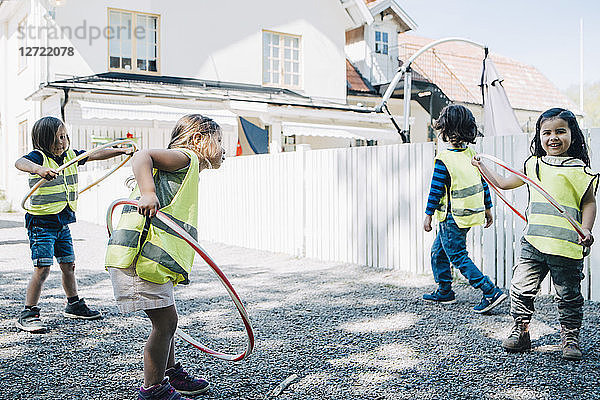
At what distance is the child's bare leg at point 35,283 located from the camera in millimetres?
4473

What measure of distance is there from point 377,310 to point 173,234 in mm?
2729

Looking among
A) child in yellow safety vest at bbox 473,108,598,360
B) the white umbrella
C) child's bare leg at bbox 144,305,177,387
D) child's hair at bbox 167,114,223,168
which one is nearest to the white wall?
the white umbrella

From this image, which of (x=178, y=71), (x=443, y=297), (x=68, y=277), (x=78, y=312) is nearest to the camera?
(x=68, y=277)

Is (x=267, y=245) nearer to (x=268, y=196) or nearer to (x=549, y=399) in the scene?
(x=268, y=196)

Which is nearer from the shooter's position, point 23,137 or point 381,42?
point 23,137

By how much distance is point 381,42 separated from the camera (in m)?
22.4

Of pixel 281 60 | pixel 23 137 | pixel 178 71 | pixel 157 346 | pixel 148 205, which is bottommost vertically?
pixel 157 346

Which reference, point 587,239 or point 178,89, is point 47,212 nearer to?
point 587,239

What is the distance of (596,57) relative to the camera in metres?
54.5

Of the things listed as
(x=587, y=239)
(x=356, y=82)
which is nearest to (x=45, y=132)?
(x=587, y=239)

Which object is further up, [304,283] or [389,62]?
[389,62]

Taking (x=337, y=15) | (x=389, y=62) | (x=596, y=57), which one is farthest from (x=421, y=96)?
(x=596, y=57)

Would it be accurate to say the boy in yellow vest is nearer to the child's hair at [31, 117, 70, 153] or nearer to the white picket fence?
the white picket fence

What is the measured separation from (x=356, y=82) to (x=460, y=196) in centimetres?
1758
